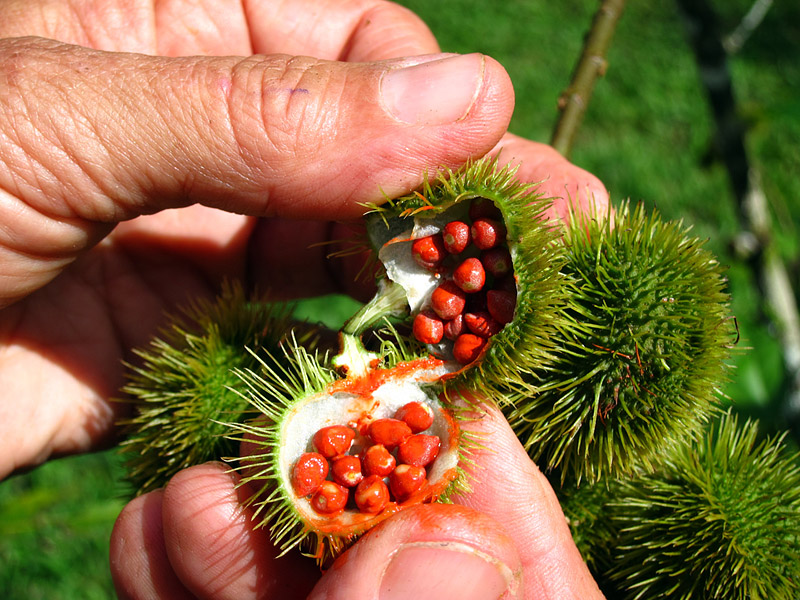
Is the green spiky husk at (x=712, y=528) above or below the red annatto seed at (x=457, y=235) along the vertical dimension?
below

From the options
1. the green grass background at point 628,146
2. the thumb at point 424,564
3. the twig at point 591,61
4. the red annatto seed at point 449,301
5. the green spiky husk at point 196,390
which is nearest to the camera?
the thumb at point 424,564

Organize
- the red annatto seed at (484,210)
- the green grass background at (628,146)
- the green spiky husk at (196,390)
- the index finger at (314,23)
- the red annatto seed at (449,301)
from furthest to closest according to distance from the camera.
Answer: the green grass background at (628,146), the index finger at (314,23), the green spiky husk at (196,390), the red annatto seed at (449,301), the red annatto seed at (484,210)

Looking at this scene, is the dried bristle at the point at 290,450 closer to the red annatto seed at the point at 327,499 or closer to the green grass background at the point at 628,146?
the red annatto seed at the point at 327,499

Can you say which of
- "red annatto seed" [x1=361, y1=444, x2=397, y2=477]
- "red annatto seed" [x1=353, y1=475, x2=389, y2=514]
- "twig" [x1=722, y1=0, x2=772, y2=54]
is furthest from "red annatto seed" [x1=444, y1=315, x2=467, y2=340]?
"twig" [x1=722, y1=0, x2=772, y2=54]

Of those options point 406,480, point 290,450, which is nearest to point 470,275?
point 406,480

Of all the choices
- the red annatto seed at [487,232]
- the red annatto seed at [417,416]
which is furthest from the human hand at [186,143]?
the red annatto seed at [417,416]

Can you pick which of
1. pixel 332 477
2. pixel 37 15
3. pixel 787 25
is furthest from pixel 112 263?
pixel 787 25

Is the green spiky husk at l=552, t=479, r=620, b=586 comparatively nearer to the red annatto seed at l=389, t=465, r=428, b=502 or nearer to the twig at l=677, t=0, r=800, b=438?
the red annatto seed at l=389, t=465, r=428, b=502

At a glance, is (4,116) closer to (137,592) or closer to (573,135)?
(137,592)
